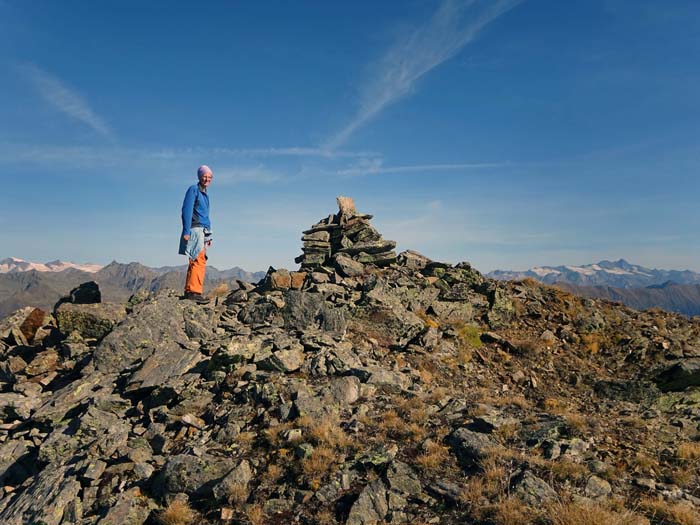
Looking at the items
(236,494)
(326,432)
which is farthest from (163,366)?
(326,432)

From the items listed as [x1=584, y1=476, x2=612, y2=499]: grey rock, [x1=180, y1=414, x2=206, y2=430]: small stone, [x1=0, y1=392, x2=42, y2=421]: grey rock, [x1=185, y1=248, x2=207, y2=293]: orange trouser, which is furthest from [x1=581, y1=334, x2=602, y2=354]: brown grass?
[x1=0, y1=392, x2=42, y2=421]: grey rock

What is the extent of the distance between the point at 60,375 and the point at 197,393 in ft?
24.0

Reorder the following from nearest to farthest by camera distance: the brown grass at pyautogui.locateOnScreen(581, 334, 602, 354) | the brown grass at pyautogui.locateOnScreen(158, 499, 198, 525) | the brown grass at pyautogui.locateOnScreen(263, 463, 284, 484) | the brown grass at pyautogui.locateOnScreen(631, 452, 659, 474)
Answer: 1. the brown grass at pyautogui.locateOnScreen(158, 499, 198, 525)
2. the brown grass at pyautogui.locateOnScreen(631, 452, 659, 474)
3. the brown grass at pyautogui.locateOnScreen(263, 463, 284, 484)
4. the brown grass at pyautogui.locateOnScreen(581, 334, 602, 354)

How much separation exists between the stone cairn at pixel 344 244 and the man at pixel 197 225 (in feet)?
26.9

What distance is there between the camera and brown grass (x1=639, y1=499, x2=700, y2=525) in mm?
6555

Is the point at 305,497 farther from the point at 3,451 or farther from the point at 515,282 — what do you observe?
the point at 515,282

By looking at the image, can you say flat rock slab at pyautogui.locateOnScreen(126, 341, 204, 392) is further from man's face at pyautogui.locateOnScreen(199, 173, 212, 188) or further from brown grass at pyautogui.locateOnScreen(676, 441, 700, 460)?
brown grass at pyautogui.locateOnScreen(676, 441, 700, 460)

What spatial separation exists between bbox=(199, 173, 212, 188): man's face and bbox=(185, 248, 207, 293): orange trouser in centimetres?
296

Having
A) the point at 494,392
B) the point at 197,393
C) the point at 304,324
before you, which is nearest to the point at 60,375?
the point at 197,393

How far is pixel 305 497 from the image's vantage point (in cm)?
793

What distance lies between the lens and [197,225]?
17.4 meters

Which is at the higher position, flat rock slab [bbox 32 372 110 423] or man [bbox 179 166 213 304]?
man [bbox 179 166 213 304]

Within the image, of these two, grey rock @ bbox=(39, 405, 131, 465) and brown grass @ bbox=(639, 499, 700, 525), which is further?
grey rock @ bbox=(39, 405, 131, 465)

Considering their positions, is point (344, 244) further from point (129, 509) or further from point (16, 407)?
point (129, 509)
